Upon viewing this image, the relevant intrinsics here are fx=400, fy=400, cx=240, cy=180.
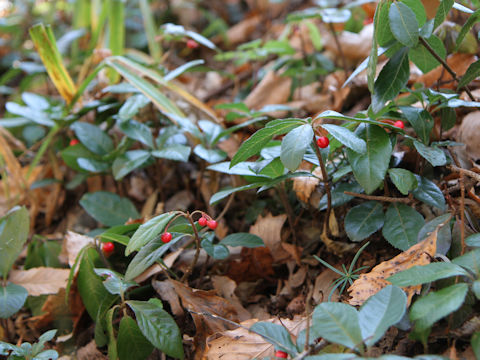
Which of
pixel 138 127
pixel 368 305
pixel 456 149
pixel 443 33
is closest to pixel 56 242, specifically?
pixel 138 127

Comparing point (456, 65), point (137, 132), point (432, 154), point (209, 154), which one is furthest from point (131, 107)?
point (456, 65)

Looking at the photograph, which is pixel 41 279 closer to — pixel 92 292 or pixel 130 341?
pixel 92 292

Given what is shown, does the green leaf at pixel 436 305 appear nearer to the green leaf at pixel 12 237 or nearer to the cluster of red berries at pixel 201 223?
the cluster of red berries at pixel 201 223

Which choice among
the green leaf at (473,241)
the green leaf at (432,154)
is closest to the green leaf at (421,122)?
the green leaf at (432,154)

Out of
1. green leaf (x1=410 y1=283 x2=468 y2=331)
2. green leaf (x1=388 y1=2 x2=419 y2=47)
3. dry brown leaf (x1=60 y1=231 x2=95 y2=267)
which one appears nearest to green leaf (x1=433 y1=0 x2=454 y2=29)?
green leaf (x1=388 y1=2 x2=419 y2=47)

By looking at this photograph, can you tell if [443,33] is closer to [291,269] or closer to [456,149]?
[456,149]
